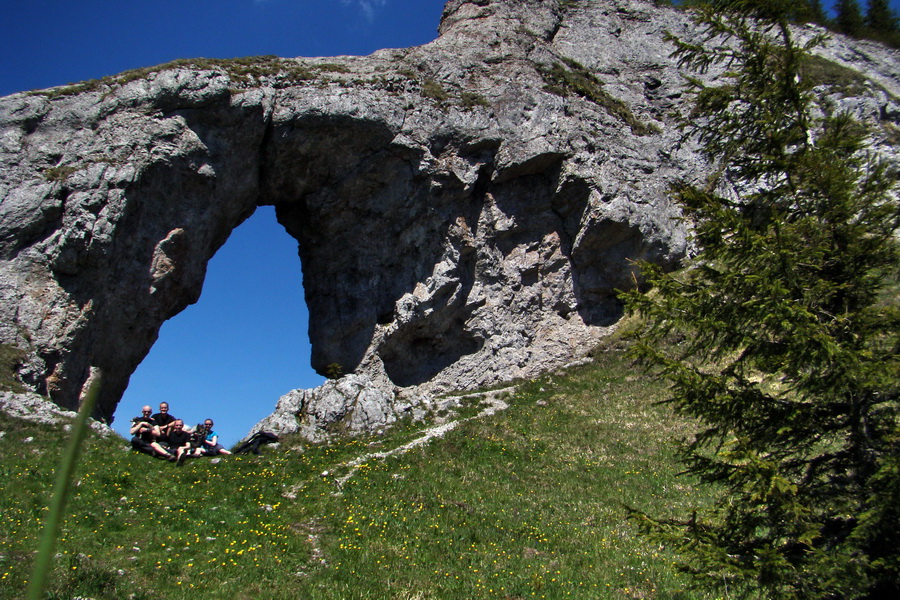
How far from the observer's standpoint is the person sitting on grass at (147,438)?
18.3 m

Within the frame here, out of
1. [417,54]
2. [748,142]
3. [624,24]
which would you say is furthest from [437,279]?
[624,24]

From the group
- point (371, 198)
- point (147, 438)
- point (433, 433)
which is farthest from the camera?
point (371, 198)

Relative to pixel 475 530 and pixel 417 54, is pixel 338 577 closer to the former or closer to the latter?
pixel 475 530

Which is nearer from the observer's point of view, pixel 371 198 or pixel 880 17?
pixel 371 198

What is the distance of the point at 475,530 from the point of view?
568 inches

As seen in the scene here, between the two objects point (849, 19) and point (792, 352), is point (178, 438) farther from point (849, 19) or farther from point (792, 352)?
point (849, 19)

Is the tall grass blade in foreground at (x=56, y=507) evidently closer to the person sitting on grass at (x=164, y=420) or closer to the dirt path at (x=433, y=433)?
the dirt path at (x=433, y=433)

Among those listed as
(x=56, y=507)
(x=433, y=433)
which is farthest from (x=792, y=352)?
(x=433, y=433)

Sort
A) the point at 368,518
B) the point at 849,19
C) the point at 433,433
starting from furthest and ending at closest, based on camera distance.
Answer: the point at 849,19 → the point at 433,433 → the point at 368,518

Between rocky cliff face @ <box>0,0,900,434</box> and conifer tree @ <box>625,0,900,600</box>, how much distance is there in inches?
833

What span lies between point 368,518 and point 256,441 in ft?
26.1

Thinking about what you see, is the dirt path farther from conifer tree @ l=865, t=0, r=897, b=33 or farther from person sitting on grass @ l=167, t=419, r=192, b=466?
conifer tree @ l=865, t=0, r=897, b=33

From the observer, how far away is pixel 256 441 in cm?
2136

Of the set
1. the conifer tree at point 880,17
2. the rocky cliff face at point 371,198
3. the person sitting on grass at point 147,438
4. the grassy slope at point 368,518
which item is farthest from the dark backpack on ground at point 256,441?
the conifer tree at point 880,17
